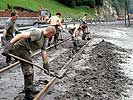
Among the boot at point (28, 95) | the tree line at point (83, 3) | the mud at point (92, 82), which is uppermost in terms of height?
the boot at point (28, 95)

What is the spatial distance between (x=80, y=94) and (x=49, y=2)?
60.9m

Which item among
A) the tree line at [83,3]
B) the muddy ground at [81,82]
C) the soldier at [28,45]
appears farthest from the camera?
the tree line at [83,3]

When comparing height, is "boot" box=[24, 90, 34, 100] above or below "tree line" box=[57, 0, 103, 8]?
above

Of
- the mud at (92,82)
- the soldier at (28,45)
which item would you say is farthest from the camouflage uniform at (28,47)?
the mud at (92,82)

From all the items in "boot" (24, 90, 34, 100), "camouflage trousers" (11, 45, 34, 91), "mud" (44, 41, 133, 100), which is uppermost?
"camouflage trousers" (11, 45, 34, 91)

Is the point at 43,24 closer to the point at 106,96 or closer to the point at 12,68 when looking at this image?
the point at 12,68

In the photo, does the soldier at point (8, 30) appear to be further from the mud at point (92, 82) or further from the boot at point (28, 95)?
the boot at point (28, 95)

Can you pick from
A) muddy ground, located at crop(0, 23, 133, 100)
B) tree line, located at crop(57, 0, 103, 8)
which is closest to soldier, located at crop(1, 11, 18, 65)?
muddy ground, located at crop(0, 23, 133, 100)

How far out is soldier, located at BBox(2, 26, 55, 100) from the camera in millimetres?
9148

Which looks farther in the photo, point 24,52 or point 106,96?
point 106,96

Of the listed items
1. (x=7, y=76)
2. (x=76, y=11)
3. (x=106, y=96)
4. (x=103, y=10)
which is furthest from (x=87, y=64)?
(x=103, y=10)

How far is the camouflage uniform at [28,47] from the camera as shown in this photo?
30.0ft

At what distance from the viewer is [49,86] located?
11.7m

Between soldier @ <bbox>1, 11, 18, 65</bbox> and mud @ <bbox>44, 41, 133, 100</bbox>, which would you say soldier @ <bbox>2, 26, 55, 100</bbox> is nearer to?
mud @ <bbox>44, 41, 133, 100</bbox>
